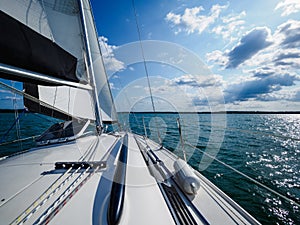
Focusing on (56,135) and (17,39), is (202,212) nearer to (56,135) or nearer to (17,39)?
(17,39)

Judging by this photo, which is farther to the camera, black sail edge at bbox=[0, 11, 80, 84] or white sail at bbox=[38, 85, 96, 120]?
white sail at bbox=[38, 85, 96, 120]

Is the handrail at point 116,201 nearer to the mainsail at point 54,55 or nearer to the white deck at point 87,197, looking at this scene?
the white deck at point 87,197

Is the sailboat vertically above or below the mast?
below

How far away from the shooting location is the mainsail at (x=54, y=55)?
41.8 inches

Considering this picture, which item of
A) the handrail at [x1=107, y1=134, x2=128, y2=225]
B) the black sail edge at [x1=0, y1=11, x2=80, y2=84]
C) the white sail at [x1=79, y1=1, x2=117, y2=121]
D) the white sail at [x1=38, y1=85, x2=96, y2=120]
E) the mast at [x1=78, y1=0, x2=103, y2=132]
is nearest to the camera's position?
the handrail at [x1=107, y1=134, x2=128, y2=225]

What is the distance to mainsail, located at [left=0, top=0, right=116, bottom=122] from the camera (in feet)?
3.48

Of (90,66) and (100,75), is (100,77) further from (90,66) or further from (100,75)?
(90,66)

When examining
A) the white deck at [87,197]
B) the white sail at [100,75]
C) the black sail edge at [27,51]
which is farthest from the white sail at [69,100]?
the white deck at [87,197]

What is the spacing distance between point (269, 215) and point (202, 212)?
6.64 feet

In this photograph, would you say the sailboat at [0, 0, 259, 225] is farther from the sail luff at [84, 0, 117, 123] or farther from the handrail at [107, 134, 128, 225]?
the sail luff at [84, 0, 117, 123]

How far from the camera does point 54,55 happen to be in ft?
4.54

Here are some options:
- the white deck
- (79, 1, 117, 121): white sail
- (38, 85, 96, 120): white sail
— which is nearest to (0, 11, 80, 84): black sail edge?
the white deck

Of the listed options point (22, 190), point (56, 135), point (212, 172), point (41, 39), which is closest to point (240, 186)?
point (212, 172)

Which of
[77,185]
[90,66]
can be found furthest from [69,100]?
[77,185]
